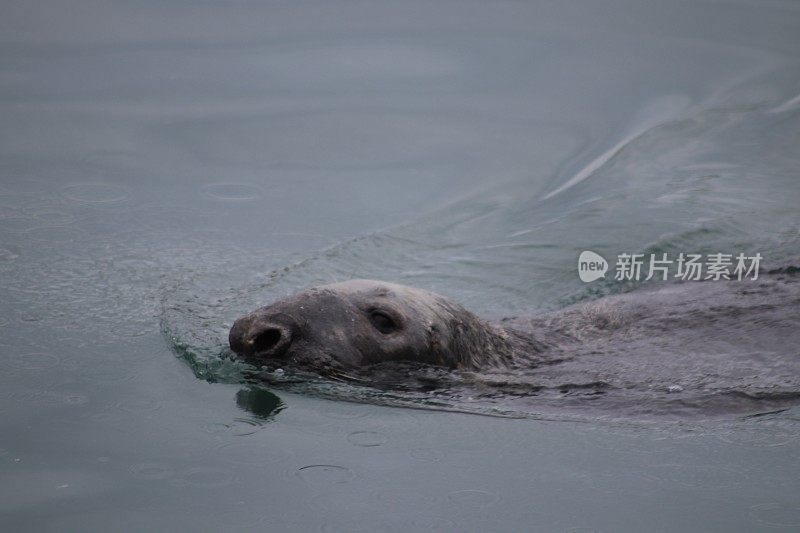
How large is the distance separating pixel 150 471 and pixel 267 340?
1426 mm

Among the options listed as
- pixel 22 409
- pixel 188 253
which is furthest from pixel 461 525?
pixel 188 253

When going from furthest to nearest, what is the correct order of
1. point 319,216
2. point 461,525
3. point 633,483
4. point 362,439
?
point 319,216 → point 362,439 → point 633,483 → point 461,525

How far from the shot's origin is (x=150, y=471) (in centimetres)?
697

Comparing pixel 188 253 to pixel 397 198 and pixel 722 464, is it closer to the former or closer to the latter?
pixel 397 198

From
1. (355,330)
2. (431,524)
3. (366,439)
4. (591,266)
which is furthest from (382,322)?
(591,266)

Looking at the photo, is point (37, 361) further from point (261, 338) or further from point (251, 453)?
point (251, 453)

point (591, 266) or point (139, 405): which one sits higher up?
point (591, 266)

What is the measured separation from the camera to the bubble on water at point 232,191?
13.2 metres

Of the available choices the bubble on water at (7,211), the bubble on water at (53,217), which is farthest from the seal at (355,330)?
the bubble on water at (7,211)

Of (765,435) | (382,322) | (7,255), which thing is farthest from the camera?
(7,255)

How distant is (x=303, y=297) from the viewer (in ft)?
27.0

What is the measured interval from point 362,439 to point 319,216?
219 inches

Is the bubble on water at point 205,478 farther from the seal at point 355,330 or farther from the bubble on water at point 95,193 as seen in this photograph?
the bubble on water at point 95,193

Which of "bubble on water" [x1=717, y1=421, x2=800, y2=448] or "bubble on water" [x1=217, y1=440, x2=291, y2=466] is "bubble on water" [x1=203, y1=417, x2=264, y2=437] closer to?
"bubble on water" [x1=217, y1=440, x2=291, y2=466]
